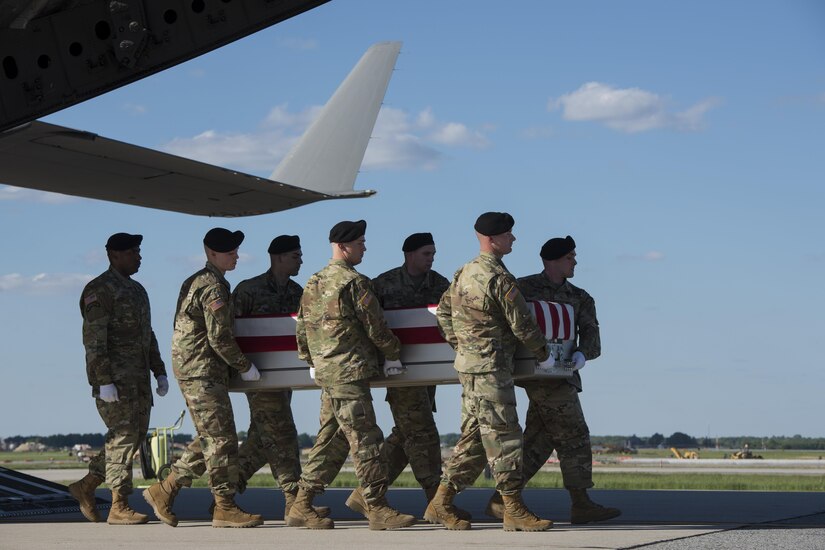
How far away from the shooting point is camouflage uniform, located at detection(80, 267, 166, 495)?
8.02 meters

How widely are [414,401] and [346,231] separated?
4.35ft

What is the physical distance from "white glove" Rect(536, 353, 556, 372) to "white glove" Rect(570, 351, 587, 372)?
40 centimetres

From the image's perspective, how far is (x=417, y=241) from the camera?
838 cm

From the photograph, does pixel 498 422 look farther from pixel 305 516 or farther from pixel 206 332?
pixel 206 332

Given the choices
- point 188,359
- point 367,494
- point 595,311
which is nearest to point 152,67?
point 188,359

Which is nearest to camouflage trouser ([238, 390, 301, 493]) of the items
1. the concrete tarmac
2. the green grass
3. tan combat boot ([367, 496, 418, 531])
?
the concrete tarmac

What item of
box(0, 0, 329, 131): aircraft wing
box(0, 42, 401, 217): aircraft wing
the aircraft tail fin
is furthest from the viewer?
the aircraft tail fin

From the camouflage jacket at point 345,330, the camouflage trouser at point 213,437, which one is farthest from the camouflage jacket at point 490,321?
the camouflage trouser at point 213,437

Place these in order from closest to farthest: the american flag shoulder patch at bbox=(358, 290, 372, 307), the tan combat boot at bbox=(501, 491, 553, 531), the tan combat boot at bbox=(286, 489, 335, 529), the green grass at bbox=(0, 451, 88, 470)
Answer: the tan combat boot at bbox=(501, 491, 553, 531), the american flag shoulder patch at bbox=(358, 290, 372, 307), the tan combat boot at bbox=(286, 489, 335, 529), the green grass at bbox=(0, 451, 88, 470)

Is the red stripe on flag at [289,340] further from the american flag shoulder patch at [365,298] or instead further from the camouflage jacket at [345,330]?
the american flag shoulder patch at [365,298]

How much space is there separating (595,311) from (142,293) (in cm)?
326

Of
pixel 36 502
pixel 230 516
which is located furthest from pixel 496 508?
pixel 36 502

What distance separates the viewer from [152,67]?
6.59 meters

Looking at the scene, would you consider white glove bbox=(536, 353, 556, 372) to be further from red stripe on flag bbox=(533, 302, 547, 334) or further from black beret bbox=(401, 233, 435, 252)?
black beret bbox=(401, 233, 435, 252)
